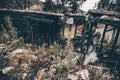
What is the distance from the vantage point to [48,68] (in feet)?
26.0

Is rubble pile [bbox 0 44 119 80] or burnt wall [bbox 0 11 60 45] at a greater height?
burnt wall [bbox 0 11 60 45]

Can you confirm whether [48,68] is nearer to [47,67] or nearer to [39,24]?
[47,67]

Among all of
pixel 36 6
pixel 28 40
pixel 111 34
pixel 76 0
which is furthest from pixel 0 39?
pixel 76 0

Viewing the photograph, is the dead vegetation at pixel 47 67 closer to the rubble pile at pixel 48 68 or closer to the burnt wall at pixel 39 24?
the rubble pile at pixel 48 68

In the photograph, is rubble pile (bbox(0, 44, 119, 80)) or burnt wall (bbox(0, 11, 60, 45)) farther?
burnt wall (bbox(0, 11, 60, 45))

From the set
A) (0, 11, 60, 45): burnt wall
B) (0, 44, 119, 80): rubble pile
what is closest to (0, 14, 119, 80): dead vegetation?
(0, 44, 119, 80): rubble pile

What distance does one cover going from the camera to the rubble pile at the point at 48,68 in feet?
23.7

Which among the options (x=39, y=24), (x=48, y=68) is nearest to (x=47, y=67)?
(x=48, y=68)

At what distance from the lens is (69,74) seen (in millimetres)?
7316

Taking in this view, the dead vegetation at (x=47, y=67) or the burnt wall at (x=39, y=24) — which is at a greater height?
the burnt wall at (x=39, y=24)

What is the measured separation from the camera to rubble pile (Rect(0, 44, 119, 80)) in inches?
285

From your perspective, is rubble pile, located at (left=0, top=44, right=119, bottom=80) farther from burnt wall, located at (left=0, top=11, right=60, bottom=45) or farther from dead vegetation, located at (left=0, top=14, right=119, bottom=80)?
burnt wall, located at (left=0, top=11, right=60, bottom=45)

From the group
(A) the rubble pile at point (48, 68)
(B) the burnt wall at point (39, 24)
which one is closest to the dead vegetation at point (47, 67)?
(A) the rubble pile at point (48, 68)

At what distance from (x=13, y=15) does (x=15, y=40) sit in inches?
106
